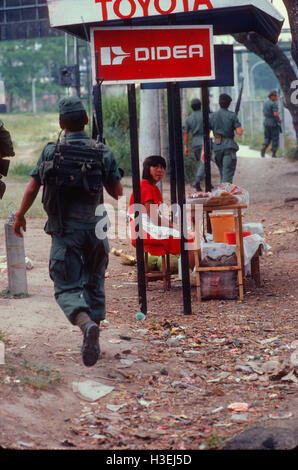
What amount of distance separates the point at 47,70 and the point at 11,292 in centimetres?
6674

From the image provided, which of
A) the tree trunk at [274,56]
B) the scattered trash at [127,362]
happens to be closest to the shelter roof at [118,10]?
the scattered trash at [127,362]

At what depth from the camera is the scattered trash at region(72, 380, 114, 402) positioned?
208 inches

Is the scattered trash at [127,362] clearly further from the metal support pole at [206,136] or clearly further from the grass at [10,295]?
the metal support pole at [206,136]

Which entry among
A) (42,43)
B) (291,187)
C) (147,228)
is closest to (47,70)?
(42,43)

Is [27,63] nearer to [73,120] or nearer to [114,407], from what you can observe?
[73,120]

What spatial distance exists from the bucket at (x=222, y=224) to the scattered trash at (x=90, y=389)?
368 centimetres

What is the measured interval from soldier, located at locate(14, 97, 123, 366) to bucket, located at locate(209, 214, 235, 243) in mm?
3319

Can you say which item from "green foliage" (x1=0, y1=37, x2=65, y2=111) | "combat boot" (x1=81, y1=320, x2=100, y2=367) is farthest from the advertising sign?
"green foliage" (x1=0, y1=37, x2=65, y2=111)

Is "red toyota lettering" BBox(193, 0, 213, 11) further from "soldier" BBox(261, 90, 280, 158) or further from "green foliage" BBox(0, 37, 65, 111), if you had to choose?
"green foliage" BBox(0, 37, 65, 111)

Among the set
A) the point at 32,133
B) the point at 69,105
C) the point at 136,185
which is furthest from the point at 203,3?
the point at 32,133

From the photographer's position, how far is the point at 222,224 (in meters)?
8.83

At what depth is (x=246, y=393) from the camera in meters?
5.48

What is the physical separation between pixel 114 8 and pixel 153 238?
94.0 inches
